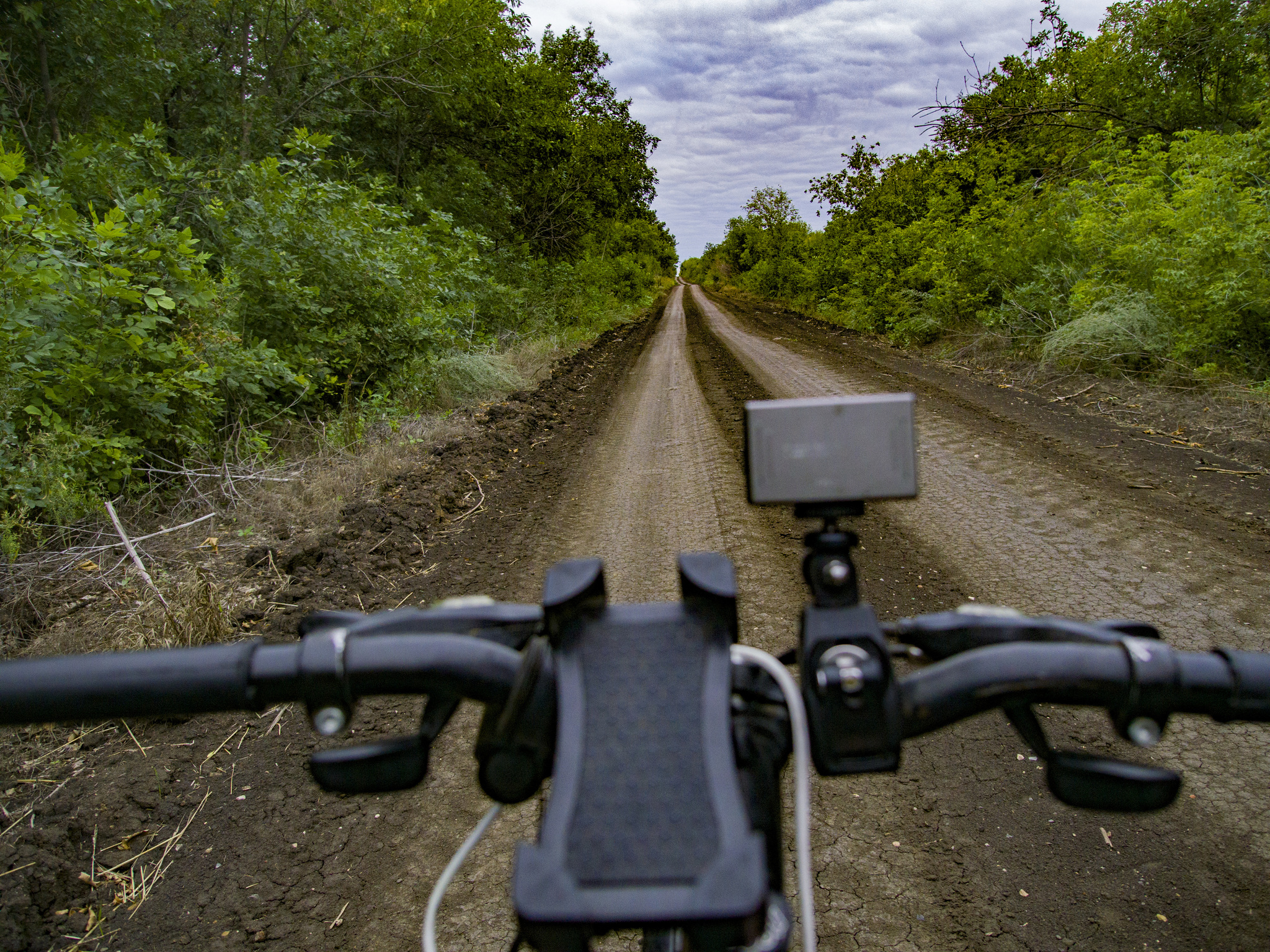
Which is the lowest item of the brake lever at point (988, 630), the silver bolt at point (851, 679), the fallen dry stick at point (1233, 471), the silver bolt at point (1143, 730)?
the fallen dry stick at point (1233, 471)

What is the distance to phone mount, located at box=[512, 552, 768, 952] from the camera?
55cm

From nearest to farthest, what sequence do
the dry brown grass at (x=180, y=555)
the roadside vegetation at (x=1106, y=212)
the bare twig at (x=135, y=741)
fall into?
the bare twig at (x=135, y=741), the dry brown grass at (x=180, y=555), the roadside vegetation at (x=1106, y=212)

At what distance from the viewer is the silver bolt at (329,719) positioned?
81cm

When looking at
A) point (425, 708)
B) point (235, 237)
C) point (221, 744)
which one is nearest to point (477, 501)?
point (221, 744)

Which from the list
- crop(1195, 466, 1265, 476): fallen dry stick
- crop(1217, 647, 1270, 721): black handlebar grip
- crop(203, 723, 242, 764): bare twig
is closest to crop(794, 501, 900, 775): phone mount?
crop(1217, 647, 1270, 721): black handlebar grip

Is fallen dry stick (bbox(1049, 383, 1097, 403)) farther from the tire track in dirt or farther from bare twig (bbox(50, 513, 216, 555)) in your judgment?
bare twig (bbox(50, 513, 216, 555))

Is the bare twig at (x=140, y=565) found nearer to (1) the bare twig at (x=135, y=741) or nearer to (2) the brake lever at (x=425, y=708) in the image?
(1) the bare twig at (x=135, y=741)

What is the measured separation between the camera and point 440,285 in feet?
29.1

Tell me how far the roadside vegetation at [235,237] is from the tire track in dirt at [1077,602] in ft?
14.8

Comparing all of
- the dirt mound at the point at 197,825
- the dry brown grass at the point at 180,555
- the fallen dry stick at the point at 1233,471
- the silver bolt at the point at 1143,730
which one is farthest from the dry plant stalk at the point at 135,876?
the fallen dry stick at the point at 1233,471

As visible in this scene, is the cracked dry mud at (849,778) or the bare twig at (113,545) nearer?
the cracked dry mud at (849,778)

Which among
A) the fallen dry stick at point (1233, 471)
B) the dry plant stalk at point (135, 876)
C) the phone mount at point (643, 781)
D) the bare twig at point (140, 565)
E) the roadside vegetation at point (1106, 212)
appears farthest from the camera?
the roadside vegetation at point (1106, 212)

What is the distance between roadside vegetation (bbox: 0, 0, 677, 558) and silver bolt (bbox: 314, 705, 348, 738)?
390 centimetres

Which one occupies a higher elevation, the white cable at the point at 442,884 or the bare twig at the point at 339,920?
the white cable at the point at 442,884
